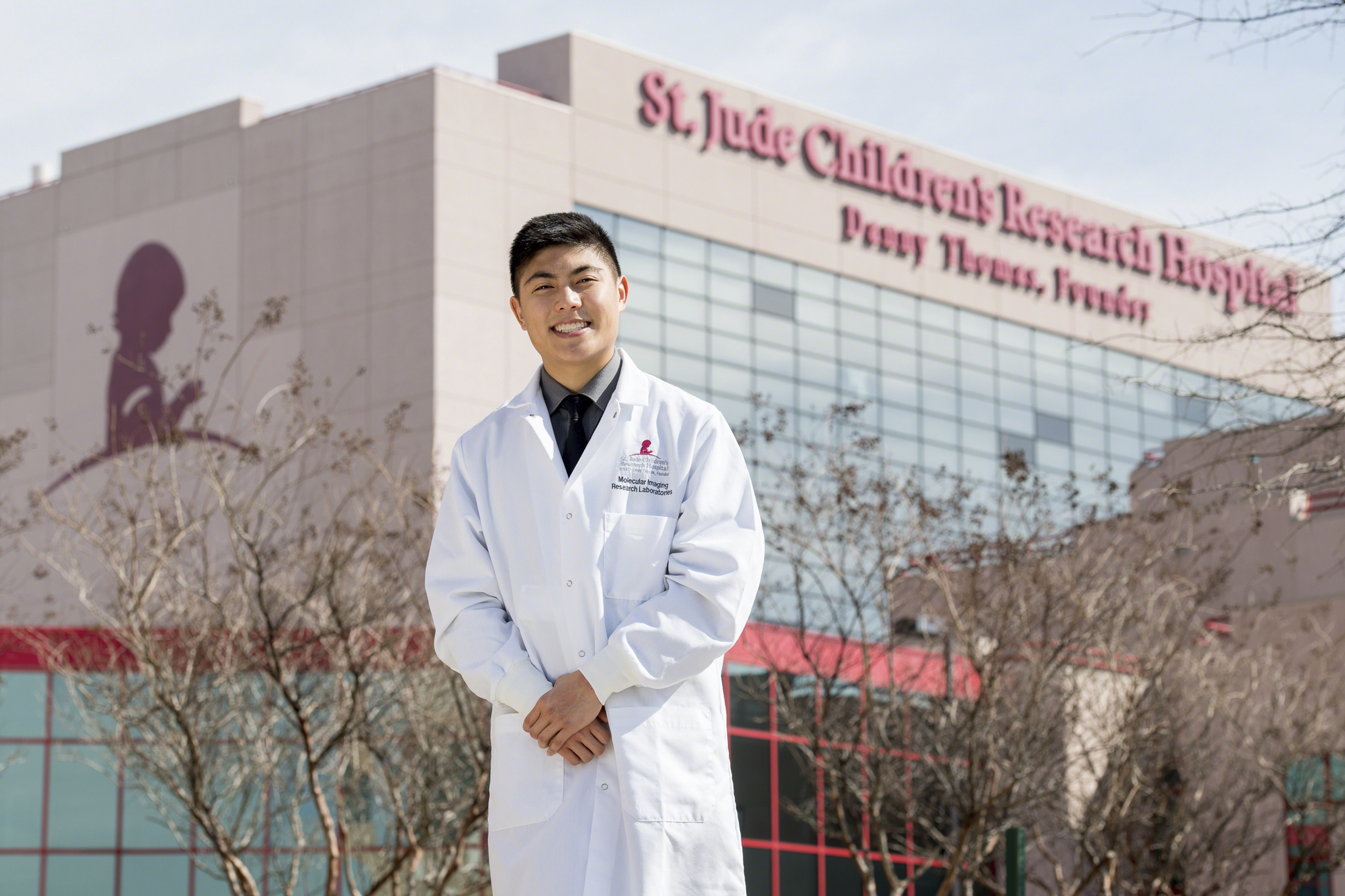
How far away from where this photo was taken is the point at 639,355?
44.3 m

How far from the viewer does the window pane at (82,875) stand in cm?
3098

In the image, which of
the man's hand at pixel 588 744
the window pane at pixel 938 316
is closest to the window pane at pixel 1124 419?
the window pane at pixel 938 316

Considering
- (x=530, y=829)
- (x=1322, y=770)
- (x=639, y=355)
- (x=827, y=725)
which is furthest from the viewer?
(x=639, y=355)

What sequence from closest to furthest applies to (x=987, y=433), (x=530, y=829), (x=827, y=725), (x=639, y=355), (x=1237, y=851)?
(x=530, y=829), (x=827, y=725), (x=1237, y=851), (x=639, y=355), (x=987, y=433)

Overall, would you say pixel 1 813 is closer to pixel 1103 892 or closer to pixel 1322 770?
pixel 1103 892

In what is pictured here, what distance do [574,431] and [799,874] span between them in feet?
93.7

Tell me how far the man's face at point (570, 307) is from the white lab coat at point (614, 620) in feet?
0.45

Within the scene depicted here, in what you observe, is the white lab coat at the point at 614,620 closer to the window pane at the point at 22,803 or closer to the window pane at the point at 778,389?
the window pane at the point at 22,803

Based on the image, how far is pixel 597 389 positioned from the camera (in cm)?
552

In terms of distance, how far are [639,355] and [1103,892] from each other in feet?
75.2

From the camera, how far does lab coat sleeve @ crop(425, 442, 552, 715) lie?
5.15 metres

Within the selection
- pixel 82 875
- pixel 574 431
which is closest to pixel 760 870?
pixel 82 875

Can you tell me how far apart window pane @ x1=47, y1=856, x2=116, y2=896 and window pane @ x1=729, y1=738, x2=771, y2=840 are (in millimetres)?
10506

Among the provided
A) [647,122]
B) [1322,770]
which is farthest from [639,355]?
[1322,770]
